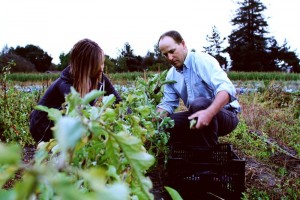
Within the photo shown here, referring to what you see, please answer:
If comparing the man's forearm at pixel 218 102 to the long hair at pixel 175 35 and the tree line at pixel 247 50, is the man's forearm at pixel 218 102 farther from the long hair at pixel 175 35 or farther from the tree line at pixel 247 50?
the tree line at pixel 247 50

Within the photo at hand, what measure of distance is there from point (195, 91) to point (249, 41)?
45.7 m

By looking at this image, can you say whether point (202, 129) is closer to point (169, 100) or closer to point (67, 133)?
point (169, 100)

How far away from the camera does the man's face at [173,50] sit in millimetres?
3242

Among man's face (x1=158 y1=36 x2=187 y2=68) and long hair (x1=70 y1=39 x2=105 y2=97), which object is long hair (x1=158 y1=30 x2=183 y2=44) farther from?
long hair (x1=70 y1=39 x2=105 y2=97)

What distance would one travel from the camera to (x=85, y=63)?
276cm

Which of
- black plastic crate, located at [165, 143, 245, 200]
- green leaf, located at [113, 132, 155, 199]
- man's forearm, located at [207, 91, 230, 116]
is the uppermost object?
green leaf, located at [113, 132, 155, 199]

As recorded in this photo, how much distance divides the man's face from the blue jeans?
460 mm

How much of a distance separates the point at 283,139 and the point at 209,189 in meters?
2.51

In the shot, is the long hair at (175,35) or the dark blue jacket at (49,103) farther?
the long hair at (175,35)

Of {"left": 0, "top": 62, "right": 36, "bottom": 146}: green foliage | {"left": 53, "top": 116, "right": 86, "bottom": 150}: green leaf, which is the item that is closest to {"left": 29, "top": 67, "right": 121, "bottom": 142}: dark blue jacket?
{"left": 0, "top": 62, "right": 36, "bottom": 146}: green foliage

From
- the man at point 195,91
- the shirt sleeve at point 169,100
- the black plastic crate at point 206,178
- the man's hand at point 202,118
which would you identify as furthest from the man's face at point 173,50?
the black plastic crate at point 206,178

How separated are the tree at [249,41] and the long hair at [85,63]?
42.6 metres

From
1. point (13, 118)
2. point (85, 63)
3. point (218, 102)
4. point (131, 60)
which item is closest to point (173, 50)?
point (218, 102)

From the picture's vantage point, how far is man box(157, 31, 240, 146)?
2914 millimetres
